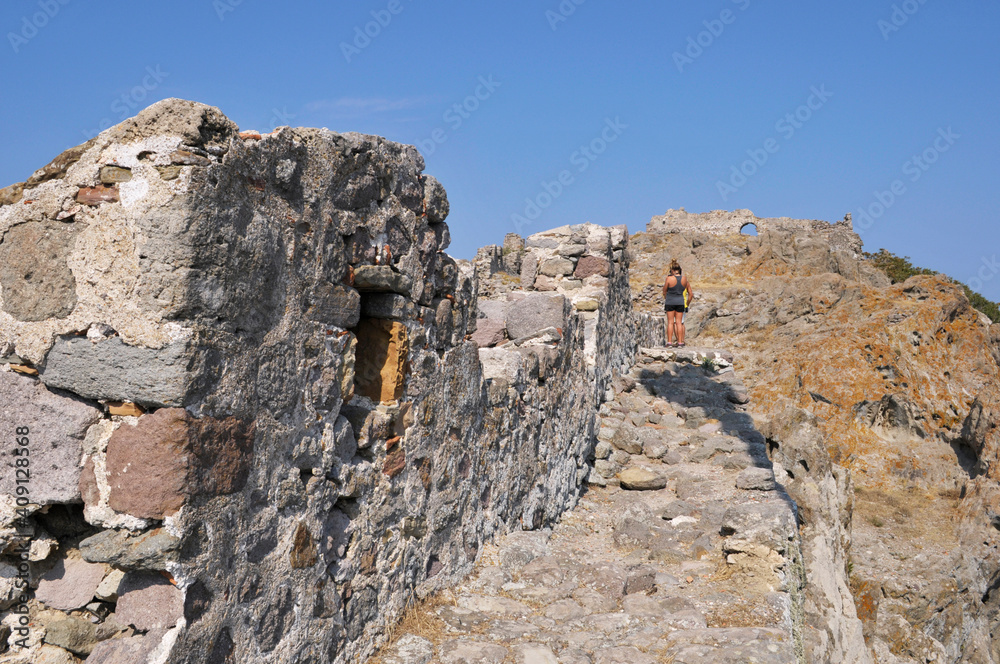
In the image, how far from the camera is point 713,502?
5.57 meters

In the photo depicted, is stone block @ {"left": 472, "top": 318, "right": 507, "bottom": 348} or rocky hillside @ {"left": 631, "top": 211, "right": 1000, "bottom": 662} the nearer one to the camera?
stone block @ {"left": 472, "top": 318, "right": 507, "bottom": 348}

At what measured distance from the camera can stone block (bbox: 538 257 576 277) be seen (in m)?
7.97

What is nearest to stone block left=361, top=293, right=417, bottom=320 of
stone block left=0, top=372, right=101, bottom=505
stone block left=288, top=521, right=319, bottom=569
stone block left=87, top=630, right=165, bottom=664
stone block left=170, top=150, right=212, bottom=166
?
stone block left=288, top=521, right=319, bottom=569

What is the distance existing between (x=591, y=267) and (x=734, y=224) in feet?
88.6

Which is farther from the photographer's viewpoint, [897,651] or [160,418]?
[897,651]

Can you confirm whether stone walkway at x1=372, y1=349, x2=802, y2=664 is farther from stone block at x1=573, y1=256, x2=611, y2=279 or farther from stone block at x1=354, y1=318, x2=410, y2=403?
stone block at x1=573, y1=256, x2=611, y2=279

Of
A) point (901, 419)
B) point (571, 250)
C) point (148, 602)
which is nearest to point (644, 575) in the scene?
point (148, 602)

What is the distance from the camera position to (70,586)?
1.93 metres

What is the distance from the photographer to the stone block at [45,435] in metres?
1.91

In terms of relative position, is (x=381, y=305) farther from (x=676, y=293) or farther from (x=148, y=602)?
(x=676, y=293)

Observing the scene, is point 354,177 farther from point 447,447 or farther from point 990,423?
point 990,423

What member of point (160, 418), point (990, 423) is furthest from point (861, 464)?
point (160, 418)

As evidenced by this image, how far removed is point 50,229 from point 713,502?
5.03m

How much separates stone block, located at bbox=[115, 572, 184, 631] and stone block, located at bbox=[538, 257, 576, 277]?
6.41 metres
